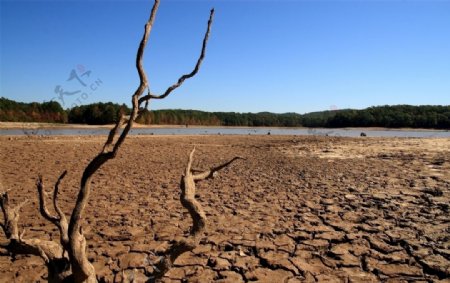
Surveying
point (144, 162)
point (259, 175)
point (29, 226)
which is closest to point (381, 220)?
point (259, 175)

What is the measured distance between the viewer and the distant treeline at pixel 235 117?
55.5 m

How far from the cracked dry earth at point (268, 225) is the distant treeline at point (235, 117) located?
42318 millimetres

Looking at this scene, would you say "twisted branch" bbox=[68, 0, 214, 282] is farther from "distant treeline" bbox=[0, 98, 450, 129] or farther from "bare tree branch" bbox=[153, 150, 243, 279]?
"distant treeline" bbox=[0, 98, 450, 129]

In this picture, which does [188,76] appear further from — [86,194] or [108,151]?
[86,194]

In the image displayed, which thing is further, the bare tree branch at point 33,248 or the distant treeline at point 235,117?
the distant treeline at point 235,117

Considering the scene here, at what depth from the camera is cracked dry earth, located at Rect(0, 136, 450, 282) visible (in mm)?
3965

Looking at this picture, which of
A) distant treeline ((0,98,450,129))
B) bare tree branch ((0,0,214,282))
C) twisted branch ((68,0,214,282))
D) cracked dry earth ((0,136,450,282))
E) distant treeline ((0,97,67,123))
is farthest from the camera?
distant treeline ((0,98,450,129))

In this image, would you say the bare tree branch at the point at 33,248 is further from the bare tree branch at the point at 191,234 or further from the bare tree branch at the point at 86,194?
the bare tree branch at the point at 191,234

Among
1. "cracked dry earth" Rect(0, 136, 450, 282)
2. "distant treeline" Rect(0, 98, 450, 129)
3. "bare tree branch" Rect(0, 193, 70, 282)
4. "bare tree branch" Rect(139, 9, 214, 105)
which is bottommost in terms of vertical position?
"cracked dry earth" Rect(0, 136, 450, 282)

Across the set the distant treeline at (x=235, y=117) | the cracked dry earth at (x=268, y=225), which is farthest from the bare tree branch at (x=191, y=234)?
the distant treeline at (x=235, y=117)

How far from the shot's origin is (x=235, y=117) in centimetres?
9238

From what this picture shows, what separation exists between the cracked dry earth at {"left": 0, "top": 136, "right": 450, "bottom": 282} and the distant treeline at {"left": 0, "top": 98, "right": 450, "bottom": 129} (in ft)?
139

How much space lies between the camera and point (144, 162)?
12344 millimetres

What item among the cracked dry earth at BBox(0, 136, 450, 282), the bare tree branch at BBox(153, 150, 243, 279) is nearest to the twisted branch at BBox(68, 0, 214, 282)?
the bare tree branch at BBox(153, 150, 243, 279)
